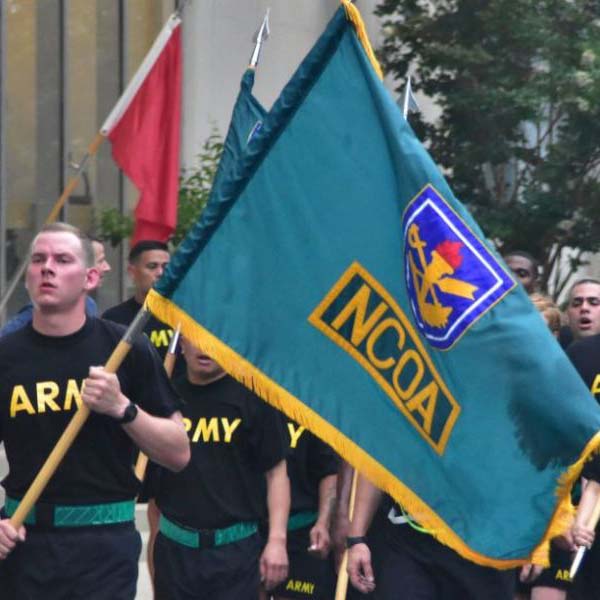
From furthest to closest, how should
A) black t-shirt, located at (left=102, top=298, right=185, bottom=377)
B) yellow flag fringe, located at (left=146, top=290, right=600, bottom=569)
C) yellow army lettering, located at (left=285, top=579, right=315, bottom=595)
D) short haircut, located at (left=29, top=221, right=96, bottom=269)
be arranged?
black t-shirt, located at (left=102, top=298, right=185, bottom=377) < yellow army lettering, located at (left=285, top=579, right=315, bottom=595) < short haircut, located at (left=29, top=221, right=96, bottom=269) < yellow flag fringe, located at (left=146, top=290, right=600, bottom=569)

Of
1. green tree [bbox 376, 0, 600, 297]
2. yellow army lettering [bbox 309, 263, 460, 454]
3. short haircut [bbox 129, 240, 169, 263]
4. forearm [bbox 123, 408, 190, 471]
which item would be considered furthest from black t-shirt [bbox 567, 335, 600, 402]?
green tree [bbox 376, 0, 600, 297]

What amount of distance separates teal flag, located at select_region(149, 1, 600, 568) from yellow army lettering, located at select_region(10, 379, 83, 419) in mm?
482

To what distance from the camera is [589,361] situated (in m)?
9.01

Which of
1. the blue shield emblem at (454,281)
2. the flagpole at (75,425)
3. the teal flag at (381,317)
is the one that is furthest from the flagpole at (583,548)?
the flagpole at (75,425)

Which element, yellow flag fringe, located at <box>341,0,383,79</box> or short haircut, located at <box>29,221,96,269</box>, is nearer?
yellow flag fringe, located at <box>341,0,383,79</box>

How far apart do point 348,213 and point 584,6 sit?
962 cm

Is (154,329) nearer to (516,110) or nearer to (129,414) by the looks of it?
(129,414)

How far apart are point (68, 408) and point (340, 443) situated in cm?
98

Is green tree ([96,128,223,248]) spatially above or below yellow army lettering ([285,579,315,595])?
above

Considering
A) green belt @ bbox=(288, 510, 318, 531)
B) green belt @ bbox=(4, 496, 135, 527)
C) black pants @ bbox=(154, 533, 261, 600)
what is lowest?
black pants @ bbox=(154, 533, 261, 600)

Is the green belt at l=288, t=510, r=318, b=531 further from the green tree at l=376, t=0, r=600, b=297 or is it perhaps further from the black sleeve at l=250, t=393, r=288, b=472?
the green tree at l=376, t=0, r=600, b=297

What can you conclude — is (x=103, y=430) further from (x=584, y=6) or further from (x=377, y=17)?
(x=377, y=17)

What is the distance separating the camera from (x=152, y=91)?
12.1 metres

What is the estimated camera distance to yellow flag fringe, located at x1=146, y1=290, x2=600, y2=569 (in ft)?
20.6
